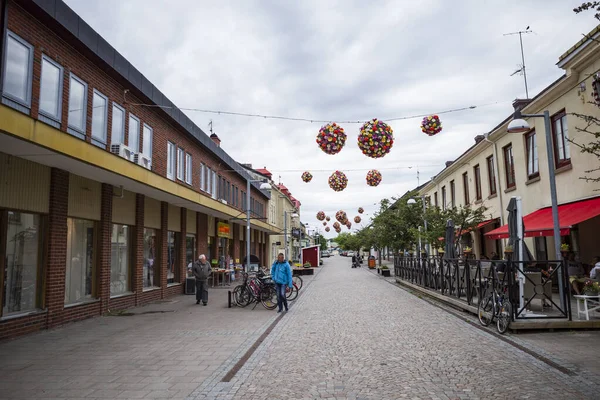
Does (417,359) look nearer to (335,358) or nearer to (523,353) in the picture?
(335,358)

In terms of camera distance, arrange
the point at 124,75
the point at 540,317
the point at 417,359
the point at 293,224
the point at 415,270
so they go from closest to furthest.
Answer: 1. the point at 417,359
2. the point at 540,317
3. the point at 124,75
4. the point at 415,270
5. the point at 293,224

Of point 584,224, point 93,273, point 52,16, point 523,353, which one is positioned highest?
point 52,16

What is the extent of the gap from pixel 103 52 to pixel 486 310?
1101cm

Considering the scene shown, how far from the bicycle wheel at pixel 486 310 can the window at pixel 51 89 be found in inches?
399

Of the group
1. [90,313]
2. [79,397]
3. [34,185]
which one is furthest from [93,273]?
[79,397]

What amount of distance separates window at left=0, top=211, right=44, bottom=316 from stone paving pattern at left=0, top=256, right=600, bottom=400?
78 centimetres

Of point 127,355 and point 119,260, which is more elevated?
point 119,260

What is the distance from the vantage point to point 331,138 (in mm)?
10484

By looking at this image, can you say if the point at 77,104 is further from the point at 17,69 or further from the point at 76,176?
the point at 17,69

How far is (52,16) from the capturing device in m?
9.26

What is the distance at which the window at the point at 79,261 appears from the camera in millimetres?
10812

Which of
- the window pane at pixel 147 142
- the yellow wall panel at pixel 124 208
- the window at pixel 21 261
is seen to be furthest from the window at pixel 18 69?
the window pane at pixel 147 142

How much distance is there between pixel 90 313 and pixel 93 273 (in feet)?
3.50

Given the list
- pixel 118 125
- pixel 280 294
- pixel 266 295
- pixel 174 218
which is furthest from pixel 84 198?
pixel 174 218
